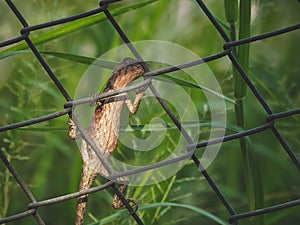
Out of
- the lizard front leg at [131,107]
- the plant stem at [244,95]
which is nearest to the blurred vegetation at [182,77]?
the plant stem at [244,95]

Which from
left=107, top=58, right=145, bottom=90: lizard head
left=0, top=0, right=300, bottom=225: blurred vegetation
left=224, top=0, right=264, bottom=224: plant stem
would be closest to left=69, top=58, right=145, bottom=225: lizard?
left=107, top=58, right=145, bottom=90: lizard head

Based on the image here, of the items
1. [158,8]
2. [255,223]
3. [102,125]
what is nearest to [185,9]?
[158,8]

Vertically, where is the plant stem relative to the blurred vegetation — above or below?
below

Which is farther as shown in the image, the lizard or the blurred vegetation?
the blurred vegetation

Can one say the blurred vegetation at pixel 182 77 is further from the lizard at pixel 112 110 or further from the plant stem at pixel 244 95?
the lizard at pixel 112 110

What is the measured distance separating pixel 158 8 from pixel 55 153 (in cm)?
59

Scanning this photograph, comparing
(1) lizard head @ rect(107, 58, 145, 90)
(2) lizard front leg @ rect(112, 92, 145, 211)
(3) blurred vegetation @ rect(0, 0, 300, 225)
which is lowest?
(2) lizard front leg @ rect(112, 92, 145, 211)

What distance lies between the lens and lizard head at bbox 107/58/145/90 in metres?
1.25

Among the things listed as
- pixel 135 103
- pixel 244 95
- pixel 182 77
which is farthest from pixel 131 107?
pixel 182 77

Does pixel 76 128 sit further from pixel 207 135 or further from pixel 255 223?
pixel 207 135

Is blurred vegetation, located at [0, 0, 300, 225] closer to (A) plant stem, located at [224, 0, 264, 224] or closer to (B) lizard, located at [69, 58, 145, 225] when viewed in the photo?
(A) plant stem, located at [224, 0, 264, 224]

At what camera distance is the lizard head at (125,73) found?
125 centimetres

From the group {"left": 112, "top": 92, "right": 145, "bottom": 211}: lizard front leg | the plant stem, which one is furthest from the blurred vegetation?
{"left": 112, "top": 92, "right": 145, "bottom": 211}: lizard front leg

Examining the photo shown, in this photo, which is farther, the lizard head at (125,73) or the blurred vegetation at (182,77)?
the blurred vegetation at (182,77)
